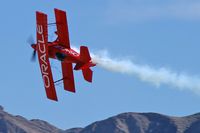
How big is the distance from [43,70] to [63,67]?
2864 millimetres

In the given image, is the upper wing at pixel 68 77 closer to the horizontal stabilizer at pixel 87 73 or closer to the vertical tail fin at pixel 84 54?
the horizontal stabilizer at pixel 87 73

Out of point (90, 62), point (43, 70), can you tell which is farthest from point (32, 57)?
point (90, 62)

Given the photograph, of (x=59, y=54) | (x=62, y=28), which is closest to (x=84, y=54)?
(x=59, y=54)

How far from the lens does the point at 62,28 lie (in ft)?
330

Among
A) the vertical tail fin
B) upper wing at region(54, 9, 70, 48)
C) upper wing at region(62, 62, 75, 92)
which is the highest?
upper wing at region(54, 9, 70, 48)

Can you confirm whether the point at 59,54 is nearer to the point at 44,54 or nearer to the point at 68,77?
the point at 44,54

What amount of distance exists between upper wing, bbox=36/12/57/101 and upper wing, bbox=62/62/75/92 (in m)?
2.04

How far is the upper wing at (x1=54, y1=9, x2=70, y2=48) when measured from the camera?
99812 millimetres

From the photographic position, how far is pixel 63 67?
102m

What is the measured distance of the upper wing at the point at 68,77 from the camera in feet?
335

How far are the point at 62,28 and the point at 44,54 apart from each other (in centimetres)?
451

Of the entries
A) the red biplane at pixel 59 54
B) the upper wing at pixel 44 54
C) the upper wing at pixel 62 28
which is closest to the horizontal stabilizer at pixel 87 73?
the red biplane at pixel 59 54

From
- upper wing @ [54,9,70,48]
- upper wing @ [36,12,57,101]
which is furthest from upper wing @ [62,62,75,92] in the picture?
upper wing @ [54,9,70,48]

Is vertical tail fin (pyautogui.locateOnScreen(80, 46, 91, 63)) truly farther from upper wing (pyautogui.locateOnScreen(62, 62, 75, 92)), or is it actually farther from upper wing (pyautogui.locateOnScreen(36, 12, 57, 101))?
upper wing (pyautogui.locateOnScreen(36, 12, 57, 101))
